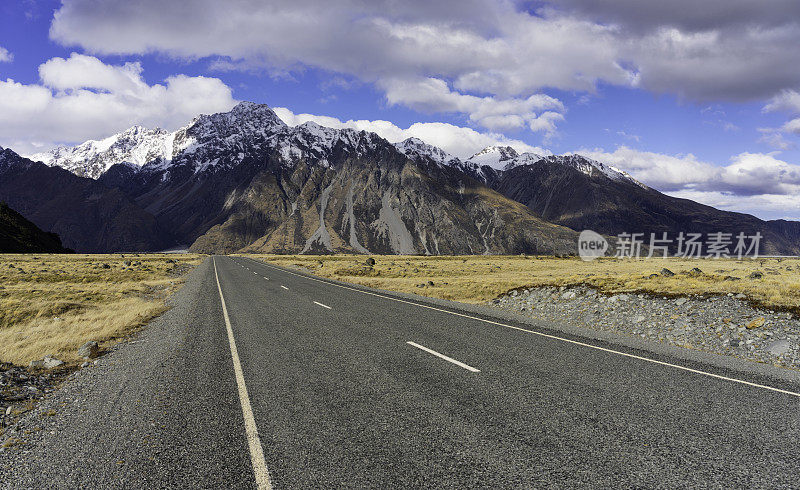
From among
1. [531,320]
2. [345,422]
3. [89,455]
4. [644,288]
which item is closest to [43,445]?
[89,455]

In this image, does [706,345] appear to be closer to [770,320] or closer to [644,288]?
[770,320]

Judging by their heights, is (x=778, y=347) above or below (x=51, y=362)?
above

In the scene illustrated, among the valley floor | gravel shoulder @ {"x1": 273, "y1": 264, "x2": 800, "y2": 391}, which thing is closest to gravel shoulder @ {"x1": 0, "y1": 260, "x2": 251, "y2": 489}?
the valley floor

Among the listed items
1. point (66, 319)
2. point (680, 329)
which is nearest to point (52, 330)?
point (66, 319)

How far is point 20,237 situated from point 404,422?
148 metres

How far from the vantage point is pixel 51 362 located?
8852mm

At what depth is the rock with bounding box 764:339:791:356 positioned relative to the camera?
10.1 meters

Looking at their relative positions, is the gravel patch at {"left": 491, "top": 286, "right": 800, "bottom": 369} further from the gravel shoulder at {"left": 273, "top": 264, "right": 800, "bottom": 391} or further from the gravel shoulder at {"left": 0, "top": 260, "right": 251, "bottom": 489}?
the gravel shoulder at {"left": 0, "top": 260, "right": 251, "bottom": 489}

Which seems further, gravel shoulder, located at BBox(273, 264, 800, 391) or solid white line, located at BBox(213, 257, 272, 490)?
gravel shoulder, located at BBox(273, 264, 800, 391)

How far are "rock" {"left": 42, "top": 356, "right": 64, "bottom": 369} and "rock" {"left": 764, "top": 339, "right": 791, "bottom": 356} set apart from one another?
17.5m

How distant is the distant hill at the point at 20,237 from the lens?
99.9 metres

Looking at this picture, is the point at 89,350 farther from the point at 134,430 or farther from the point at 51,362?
the point at 134,430

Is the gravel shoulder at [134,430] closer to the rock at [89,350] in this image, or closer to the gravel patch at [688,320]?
the rock at [89,350]

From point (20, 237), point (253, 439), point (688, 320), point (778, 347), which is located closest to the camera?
point (253, 439)
